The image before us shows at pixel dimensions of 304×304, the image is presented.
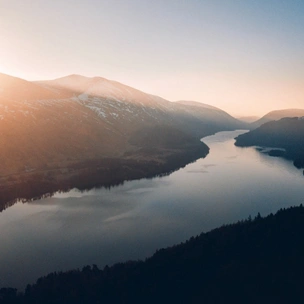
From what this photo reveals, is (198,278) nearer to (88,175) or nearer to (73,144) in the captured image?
(88,175)

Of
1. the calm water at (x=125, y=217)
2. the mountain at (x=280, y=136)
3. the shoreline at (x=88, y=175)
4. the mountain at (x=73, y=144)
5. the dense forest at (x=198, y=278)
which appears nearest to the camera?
the dense forest at (x=198, y=278)

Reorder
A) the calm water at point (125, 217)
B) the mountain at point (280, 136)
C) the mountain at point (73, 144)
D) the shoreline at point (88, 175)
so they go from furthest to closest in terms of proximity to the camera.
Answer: the mountain at point (280, 136) < the mountain at point (73, 144) < the shoreline at point (88, 175) < the calm water at point (125, 217)

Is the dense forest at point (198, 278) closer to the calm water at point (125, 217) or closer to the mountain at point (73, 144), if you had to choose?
the calm water at point (125, 217)

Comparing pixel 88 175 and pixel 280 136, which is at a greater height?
pixel 280 136

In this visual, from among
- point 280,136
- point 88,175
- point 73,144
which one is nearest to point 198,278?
point 88,175

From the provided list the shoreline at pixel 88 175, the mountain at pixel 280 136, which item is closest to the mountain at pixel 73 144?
the shoreline at pixel 88 175

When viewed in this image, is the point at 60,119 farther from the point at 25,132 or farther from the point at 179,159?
the point at 179,159

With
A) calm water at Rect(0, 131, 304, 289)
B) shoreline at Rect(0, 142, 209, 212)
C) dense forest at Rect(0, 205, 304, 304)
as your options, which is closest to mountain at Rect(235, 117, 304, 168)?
shoreline at Rect(0, 142, 209, 212)
